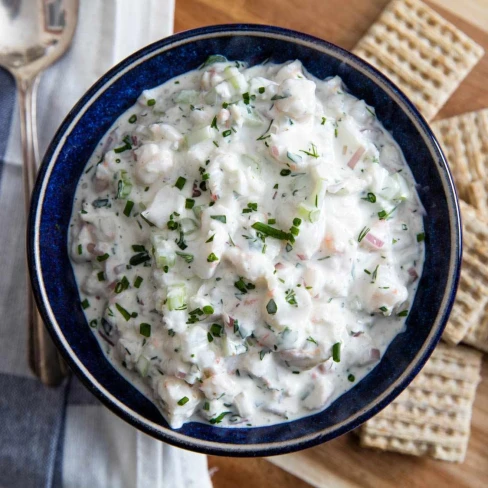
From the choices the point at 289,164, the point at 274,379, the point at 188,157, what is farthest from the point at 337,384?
the point at 188,157

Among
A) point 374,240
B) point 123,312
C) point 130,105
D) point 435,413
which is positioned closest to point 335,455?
point 435,413

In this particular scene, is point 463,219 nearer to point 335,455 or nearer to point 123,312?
point 335,455

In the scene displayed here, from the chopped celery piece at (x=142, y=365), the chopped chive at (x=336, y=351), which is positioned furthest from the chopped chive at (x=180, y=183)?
the chopped chive at (x=336, y=351)

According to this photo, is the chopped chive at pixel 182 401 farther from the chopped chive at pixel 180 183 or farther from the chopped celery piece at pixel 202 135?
the chopped celery piece at pixel 202 135

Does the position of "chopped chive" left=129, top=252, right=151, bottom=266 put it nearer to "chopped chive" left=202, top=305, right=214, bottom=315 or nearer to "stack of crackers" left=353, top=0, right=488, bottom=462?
"chopped chive" left=202, top=305, right=214, bottom=315

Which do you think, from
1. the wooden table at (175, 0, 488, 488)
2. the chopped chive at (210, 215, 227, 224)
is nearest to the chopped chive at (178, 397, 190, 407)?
the chopped chive at (210, 215, 227, 224)

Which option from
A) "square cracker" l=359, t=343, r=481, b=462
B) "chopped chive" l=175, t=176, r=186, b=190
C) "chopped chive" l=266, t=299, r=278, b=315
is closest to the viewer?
"chopped chive" l=266, t=299, r=278, b=315
